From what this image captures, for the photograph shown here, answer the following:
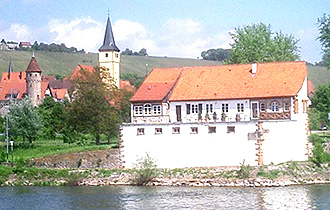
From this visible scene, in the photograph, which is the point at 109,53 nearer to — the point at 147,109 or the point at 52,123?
the point at 52,123

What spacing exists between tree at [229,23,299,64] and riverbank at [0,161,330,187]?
27667 mm

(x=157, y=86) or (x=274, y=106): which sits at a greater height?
(x=157, y=86)

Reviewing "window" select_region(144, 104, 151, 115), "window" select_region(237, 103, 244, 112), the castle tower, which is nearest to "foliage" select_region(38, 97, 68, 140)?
"window" select_region(144, 104, 151, 115)

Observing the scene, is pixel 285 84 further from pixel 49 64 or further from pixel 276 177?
pixel 49 64

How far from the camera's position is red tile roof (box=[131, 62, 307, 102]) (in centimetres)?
5866

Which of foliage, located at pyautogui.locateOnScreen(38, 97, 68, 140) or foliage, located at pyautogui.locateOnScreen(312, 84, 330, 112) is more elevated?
foliage, located at pyautogui.locateOnScreen(312, 84, 330, 112)

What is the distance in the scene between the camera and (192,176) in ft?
184

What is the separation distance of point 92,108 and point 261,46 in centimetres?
2352

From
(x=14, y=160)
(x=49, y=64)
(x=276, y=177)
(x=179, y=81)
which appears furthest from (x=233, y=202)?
(x=49, y=64)

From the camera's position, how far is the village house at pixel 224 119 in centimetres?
5672

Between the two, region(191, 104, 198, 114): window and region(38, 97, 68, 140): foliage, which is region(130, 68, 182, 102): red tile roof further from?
region(38, 97, 68, 140): foliage

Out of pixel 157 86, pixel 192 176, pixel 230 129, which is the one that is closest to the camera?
pixel 192 176

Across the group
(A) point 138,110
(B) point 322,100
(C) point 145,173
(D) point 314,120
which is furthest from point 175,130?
(B) point 322,100

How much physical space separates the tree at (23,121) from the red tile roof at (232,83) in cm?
1622
